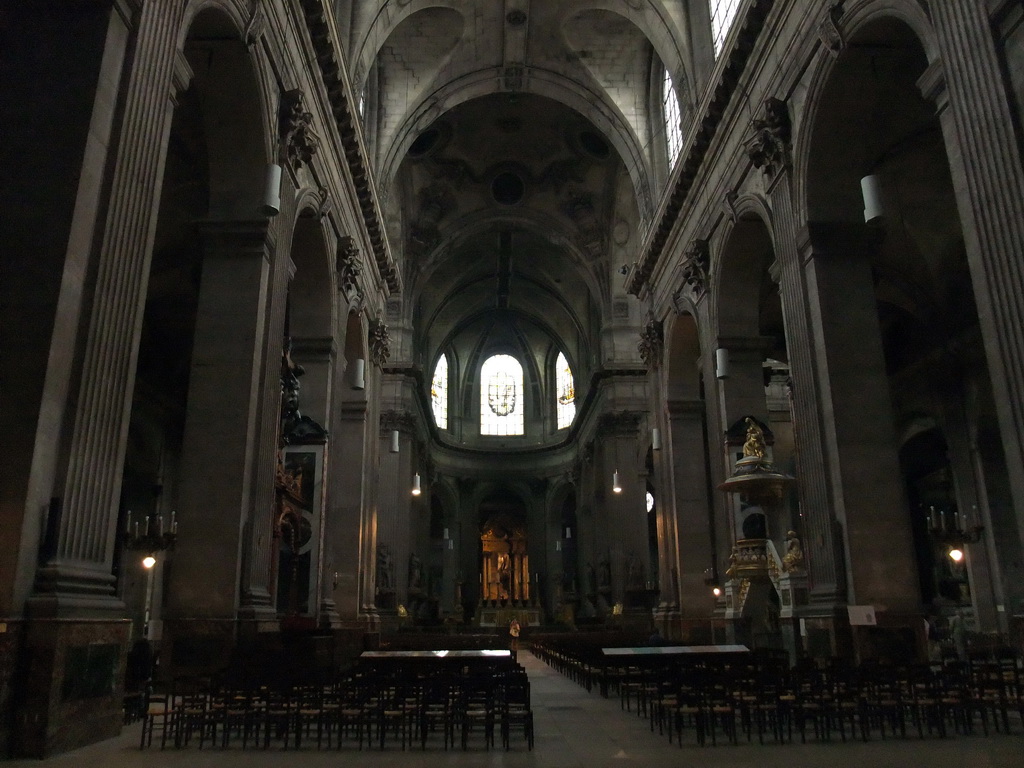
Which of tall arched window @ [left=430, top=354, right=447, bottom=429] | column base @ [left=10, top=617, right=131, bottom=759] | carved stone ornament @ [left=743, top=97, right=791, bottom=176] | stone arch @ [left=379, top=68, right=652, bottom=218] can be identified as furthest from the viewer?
tall arched window @ [left=430, top=354, right=447, bottom=429]

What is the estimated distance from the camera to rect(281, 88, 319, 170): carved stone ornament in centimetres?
1191

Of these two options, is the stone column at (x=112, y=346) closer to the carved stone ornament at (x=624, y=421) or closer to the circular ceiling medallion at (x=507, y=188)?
the circular ceiling medallion at (x=507, y=188)

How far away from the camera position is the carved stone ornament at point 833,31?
416 inches

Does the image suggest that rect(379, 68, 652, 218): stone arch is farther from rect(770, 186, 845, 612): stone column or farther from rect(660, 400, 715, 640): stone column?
rect(770, 186, 845, 612): stone column

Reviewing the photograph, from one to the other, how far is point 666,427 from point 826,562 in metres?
9.66

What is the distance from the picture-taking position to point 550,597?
4191 cm

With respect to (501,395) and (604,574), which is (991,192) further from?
(501,395)

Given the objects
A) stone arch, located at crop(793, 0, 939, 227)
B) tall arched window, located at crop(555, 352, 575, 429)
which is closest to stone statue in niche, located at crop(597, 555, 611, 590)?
tall arched window, located at crop(555, 352, 575, 429)

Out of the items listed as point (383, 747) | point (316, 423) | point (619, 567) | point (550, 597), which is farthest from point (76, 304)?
point (550, 597)

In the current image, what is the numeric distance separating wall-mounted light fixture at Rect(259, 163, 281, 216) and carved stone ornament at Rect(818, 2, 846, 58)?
750 centimetres

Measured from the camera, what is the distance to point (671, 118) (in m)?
21.9

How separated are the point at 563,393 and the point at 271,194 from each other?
33483 mm

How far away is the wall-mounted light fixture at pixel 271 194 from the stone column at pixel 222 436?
53cm

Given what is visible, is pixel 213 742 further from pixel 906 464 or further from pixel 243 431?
pixel 906 464
